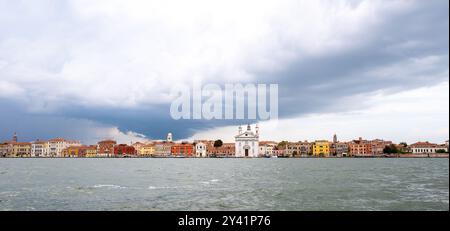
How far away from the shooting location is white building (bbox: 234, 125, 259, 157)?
5251 inches

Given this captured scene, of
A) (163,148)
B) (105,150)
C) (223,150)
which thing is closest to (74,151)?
(105,150)

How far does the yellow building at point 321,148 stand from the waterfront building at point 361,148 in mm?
7408

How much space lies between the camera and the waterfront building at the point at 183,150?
14525cm

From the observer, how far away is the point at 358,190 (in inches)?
824

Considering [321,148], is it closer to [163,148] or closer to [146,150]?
[163,148]

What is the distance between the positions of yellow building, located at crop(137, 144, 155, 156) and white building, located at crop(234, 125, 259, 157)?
35.9m

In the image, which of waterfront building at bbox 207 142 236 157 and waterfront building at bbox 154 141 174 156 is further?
waterfront building at bbox 154 141 174 156

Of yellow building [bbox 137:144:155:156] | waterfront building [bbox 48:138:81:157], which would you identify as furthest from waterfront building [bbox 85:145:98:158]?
yellow building [bbox 137:144:155:156]

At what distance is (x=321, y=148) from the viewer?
438 ft

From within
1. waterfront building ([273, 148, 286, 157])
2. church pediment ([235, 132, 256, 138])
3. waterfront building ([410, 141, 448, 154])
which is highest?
church pediment ([235, 132, 256, 138])

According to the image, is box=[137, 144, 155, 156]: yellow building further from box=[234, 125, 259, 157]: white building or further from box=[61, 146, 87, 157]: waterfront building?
box=[234, 125, 259, 157]: white building

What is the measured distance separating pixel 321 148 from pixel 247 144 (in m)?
24.3

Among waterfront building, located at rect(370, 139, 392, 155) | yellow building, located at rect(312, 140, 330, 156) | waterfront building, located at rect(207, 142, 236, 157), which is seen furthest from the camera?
waterfront building, located at rect(207, 142, 236, 157)
